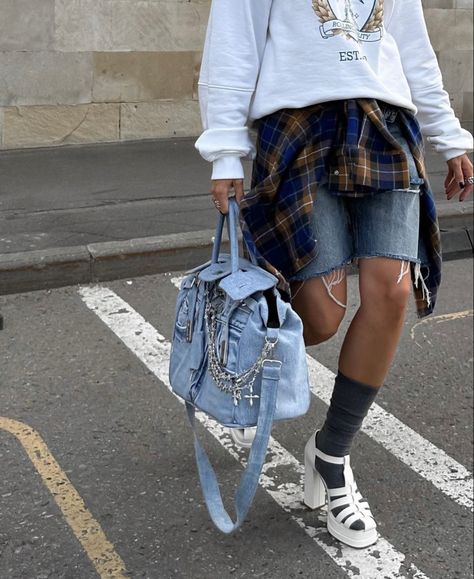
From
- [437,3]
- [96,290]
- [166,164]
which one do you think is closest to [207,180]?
[166,164]

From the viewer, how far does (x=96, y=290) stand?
5.32m

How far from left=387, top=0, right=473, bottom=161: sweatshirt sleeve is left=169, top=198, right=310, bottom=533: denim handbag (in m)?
0.73

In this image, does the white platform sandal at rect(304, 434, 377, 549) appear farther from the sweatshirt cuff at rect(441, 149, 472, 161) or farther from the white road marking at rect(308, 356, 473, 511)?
the sweatshirt cuff at rect(441, 149, 472, 161)

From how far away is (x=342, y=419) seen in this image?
2934 mm

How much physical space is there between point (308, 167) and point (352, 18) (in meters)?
0.43

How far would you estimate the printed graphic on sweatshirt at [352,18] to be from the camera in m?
2.64

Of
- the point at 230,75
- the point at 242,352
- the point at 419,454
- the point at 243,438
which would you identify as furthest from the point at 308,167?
the point at 419,454

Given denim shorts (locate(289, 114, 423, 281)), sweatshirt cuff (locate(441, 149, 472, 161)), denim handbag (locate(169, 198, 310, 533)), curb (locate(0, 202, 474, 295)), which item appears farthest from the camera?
curb (locate(0, 202, 474, 295))

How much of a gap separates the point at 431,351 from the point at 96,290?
184cm

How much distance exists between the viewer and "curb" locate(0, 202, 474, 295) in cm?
526

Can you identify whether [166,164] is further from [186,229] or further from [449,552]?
[449,552]

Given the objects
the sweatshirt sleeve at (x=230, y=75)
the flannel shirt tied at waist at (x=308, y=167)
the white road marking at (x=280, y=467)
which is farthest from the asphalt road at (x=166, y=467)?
the sweatshirt sleeve at (x=230, y=75)

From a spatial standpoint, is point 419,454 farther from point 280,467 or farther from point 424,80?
point 424,80

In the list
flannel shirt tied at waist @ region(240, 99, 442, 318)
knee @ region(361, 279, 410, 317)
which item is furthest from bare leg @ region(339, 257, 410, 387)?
flannel shirt tied at waist @ region(240, 99, 442, 318)
